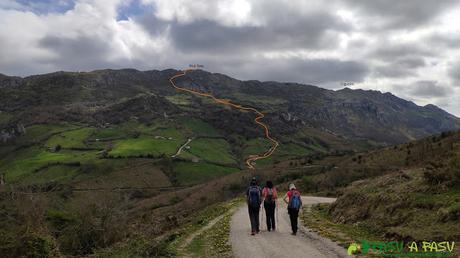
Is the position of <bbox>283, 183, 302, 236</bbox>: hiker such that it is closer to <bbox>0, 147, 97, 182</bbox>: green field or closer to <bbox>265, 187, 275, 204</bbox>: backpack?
<bbox>265, 187, 275, 204</bbox>: backpack

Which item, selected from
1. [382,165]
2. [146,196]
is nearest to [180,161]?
[146,196]

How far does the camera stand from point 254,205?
23.1m

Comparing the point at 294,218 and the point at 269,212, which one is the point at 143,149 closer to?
the point at 269,212

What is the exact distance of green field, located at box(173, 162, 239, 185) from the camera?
15275 cm

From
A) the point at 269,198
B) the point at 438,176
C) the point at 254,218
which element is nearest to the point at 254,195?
the point at 269,198

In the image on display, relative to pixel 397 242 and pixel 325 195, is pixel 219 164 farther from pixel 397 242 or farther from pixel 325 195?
pixel 397 242

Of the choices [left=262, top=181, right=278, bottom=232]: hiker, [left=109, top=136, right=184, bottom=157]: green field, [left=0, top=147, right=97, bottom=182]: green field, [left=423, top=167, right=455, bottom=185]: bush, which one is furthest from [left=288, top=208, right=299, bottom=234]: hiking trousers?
[left=109, top=136, right=184, bottom=157]: green field

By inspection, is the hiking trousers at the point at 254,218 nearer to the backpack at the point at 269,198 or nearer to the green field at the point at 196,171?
the backpack at the point at 269,198

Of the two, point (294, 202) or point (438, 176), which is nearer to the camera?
point (438, 176)

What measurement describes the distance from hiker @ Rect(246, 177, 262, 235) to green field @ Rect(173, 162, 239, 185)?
125 meters

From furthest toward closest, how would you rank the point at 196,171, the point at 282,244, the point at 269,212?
the point at 196,171
the point at 269,212
the point at 282,244

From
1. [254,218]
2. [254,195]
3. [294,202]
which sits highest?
[254,195]

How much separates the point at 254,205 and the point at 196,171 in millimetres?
139486

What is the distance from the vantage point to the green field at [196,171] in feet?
501
